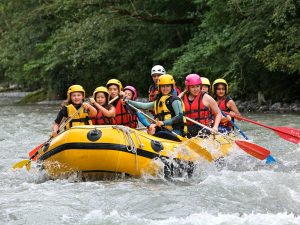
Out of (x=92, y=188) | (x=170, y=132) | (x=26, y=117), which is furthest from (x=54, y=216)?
(x=26, y=117)

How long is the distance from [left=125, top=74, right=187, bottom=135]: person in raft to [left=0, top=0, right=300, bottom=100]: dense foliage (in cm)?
708

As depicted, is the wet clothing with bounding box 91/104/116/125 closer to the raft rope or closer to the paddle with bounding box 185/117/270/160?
the raft rope

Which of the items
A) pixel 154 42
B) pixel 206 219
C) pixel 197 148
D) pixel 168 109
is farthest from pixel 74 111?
pixel 154 42

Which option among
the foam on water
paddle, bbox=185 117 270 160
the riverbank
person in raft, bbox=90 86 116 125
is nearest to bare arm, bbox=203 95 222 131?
paddle, bbox=185 117 270 160

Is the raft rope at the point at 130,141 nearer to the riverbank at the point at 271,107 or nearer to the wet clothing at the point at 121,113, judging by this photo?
the wet clothing at the point at 121,113

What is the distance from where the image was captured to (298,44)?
14.2m

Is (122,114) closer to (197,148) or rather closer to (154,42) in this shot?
(197,148)

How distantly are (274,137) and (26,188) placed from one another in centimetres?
619

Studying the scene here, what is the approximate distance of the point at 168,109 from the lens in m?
7.73

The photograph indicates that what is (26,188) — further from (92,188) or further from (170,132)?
(170,132)

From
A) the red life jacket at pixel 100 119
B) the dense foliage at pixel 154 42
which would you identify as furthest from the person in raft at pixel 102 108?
the dense foliage at pixel 154 42

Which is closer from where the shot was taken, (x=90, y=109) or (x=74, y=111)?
(x=90, y=109)

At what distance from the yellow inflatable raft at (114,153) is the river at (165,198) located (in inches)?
6.0

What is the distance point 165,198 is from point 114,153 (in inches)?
40.1
